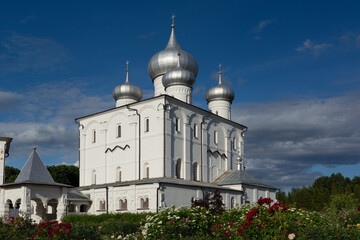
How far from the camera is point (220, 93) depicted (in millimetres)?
34250

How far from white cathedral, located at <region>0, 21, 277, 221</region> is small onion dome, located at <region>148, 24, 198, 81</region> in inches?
3.0

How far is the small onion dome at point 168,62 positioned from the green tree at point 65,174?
13.8 metres

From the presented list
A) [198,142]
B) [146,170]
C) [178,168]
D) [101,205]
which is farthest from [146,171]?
[198,142]

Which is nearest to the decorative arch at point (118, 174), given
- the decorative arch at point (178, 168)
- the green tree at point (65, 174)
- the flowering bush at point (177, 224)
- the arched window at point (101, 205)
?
the arched window at point (101, 205)

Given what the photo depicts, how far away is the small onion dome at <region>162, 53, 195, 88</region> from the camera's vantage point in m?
29.6

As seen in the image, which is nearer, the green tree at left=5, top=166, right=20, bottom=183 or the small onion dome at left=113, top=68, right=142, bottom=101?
the small onion dome at left=113, top=68, right=142, bottom=101

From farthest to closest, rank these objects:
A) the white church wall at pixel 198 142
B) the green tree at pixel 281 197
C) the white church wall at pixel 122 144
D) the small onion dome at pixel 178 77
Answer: the green tree at pixel 281 197, the small onion dome at pixel 178 77, the white church wall at pixel 198 142, the white church wall at pixel 122 144

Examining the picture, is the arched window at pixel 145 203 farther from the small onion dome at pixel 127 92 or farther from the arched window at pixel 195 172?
the small onion dome at pixel 127 92

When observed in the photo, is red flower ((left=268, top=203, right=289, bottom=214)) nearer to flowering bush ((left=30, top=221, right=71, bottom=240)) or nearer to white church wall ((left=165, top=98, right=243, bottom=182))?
flowering bush ((left=30, top=221, right=71, bottom=240))

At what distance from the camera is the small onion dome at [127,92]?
1265 inches

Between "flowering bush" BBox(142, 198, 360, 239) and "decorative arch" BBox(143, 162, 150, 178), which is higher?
"decorative arch" BBox(143, 162, 150, 178)

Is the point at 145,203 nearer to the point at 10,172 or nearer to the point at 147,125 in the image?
the point at 147,125

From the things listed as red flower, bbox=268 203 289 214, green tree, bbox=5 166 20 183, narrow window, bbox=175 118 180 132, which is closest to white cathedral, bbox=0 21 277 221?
narrow window, bbox=175 118 180 132

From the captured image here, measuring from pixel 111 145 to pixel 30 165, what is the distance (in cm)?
866
